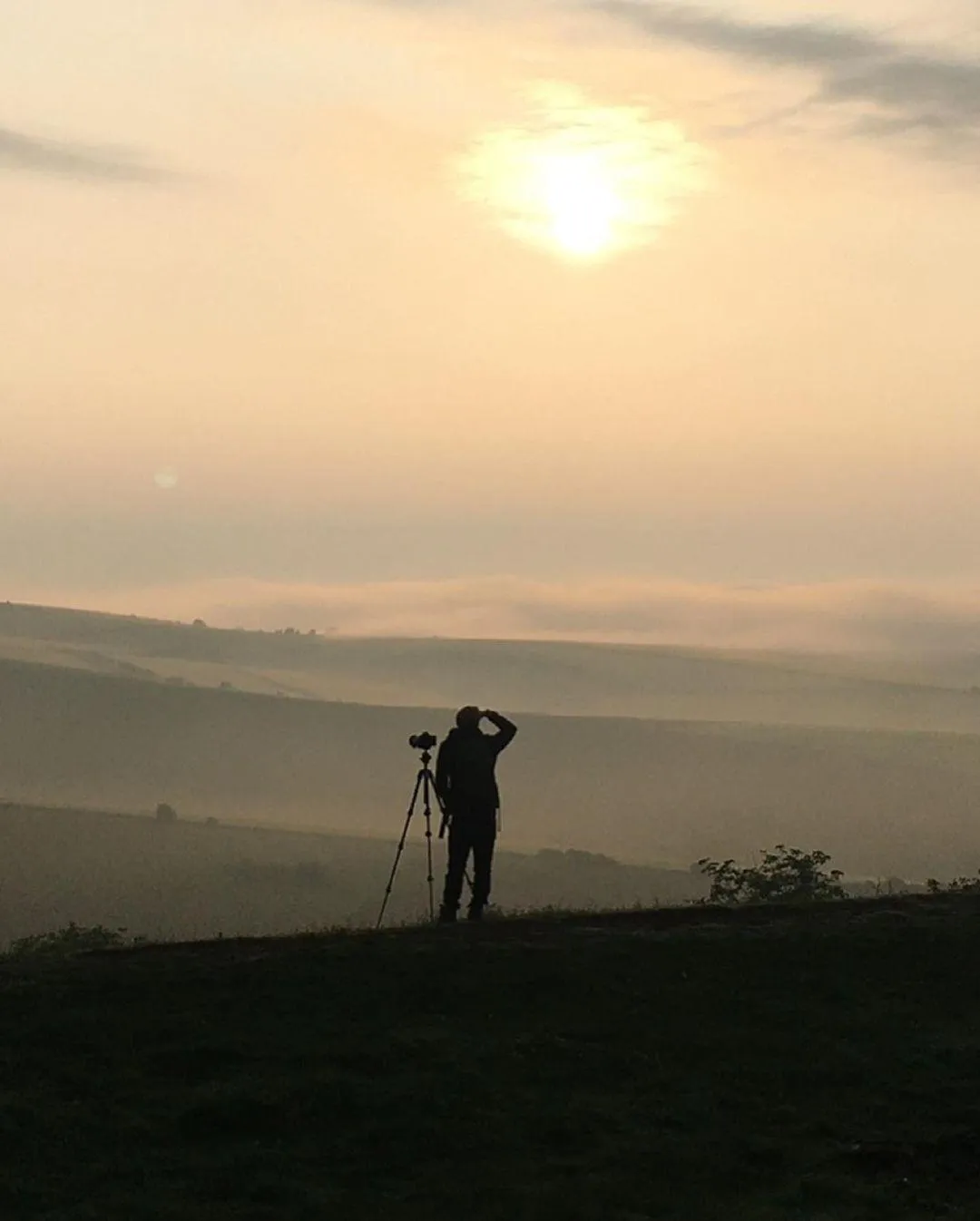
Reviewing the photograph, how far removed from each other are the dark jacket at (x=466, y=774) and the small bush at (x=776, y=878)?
17088mm

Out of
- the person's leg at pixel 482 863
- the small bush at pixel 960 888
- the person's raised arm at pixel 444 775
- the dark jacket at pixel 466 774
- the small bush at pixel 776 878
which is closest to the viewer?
the person's leg at pixel 482 863

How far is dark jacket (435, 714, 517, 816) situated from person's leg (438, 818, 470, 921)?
201 mm

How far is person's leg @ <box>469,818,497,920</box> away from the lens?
21328mm

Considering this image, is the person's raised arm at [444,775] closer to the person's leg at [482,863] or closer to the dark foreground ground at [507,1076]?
the person's leg at [482,863]

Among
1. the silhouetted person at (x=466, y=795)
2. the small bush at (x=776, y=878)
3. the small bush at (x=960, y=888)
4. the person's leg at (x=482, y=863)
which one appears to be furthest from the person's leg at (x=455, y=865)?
the small bush at (x=776, y=878)

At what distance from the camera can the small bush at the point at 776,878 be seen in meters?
39.2

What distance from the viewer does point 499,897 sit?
17100 centimetres

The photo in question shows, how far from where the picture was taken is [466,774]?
21594 millimetres

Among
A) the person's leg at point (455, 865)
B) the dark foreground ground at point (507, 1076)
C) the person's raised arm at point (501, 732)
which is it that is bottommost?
the dark foreground ground at point (507, 1076)

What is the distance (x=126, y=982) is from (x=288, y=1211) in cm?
533

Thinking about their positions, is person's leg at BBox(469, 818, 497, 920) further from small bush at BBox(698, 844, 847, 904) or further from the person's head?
small bush at BBox(698, 844, 847, 904)

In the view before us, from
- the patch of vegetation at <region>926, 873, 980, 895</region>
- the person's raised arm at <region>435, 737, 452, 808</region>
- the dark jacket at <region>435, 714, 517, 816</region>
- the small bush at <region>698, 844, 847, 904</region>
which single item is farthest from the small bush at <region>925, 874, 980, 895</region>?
the small bush at <region>698, 844, 847, 904</region>

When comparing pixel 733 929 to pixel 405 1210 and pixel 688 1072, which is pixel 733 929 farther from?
pixel 405 1210

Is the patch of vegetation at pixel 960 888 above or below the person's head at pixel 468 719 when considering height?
below
